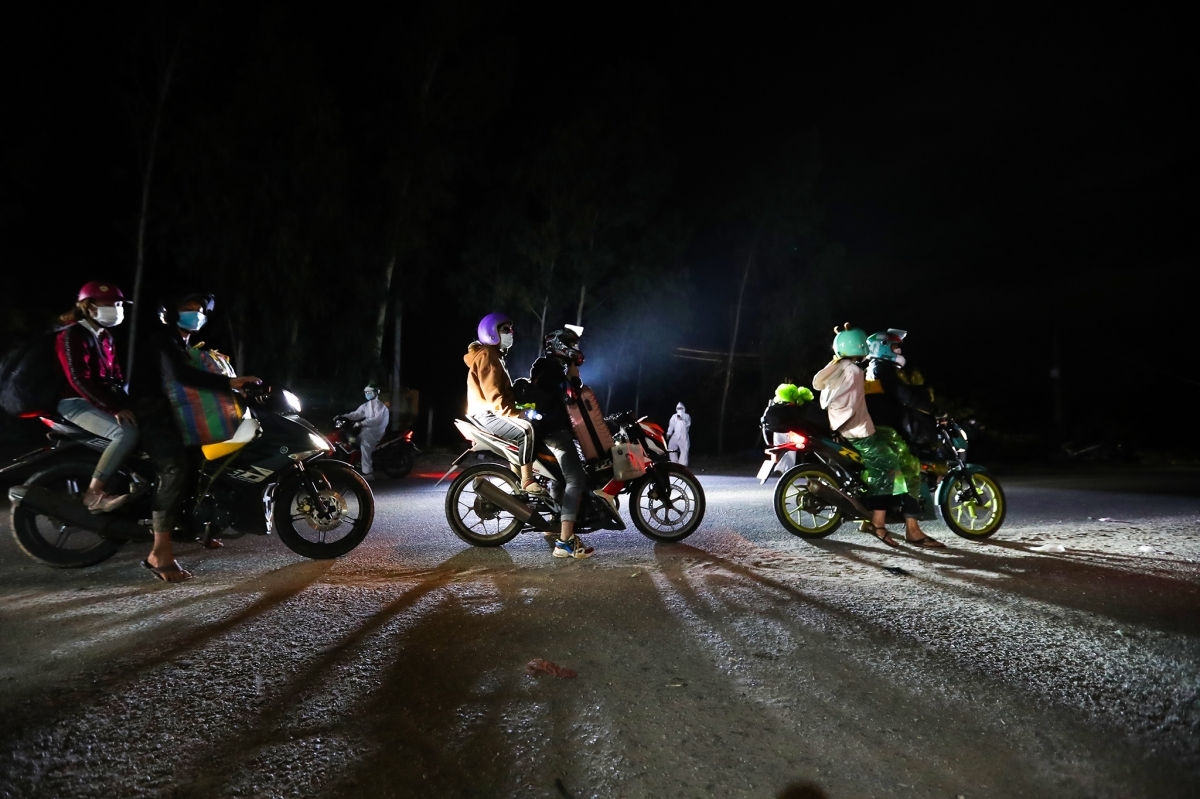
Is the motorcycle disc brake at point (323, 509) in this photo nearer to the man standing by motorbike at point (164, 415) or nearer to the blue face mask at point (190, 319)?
the man standing by motorbike at point (164, 415)

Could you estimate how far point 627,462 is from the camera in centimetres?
616

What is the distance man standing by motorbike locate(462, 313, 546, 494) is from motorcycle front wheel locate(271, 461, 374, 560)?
1.11 meters

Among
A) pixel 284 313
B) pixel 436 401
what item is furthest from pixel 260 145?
pixel 436 401

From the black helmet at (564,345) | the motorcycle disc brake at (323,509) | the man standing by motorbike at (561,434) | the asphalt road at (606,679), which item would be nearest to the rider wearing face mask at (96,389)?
the asphalt road at (606,679)

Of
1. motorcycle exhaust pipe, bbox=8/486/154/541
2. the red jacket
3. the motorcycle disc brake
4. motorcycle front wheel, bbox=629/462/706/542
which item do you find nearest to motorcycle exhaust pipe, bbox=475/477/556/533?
motorcycle front wheel, bbox=629/462/706/542

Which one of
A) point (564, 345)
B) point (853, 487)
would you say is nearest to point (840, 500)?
point (853, 487)

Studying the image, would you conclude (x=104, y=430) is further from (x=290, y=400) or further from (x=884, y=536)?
(x=884, y=536)

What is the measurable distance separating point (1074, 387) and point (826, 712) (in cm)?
5258

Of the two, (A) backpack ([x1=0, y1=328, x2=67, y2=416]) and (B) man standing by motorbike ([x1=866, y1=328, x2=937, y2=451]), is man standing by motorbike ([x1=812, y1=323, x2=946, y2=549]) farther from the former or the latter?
(A) backpack ([x1=0, y1=328, x2=67, y2=416])

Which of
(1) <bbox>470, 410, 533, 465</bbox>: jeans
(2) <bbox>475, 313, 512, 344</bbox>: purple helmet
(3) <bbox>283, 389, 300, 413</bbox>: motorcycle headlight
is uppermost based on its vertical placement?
(2) <bbox>475, 313, 512, 344</bbox>: purple helmet

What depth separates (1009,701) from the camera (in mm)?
2912

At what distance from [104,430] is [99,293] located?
97cm

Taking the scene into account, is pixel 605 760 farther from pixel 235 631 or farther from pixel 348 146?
pixel 348 146

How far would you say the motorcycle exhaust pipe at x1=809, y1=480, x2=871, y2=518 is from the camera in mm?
6395
